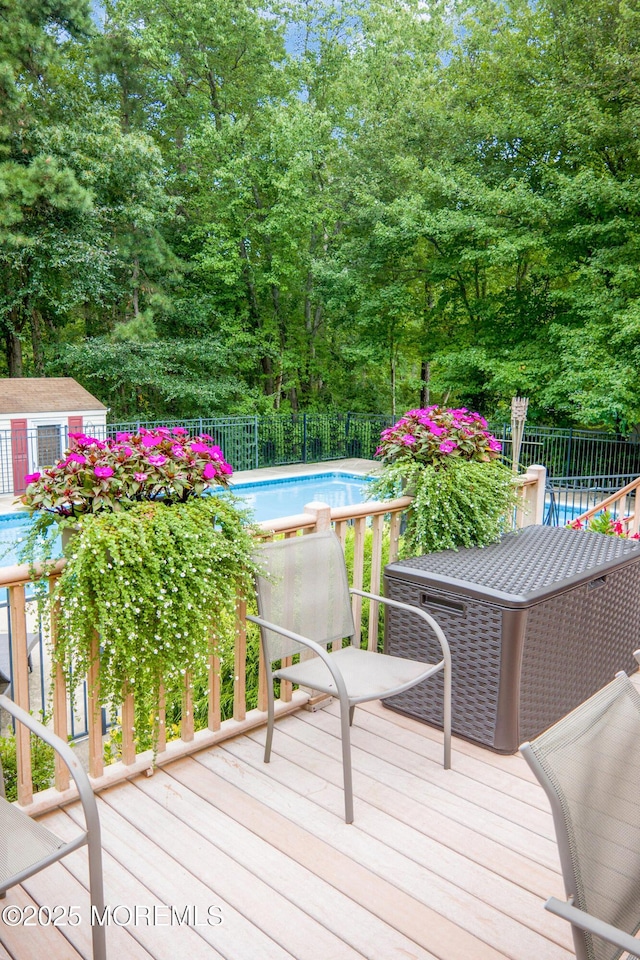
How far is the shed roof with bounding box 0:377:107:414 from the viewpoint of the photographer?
12211 millimetres

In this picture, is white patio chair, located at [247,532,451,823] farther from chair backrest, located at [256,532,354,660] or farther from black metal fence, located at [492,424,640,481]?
black metal fence, located at [492,424,640,481]

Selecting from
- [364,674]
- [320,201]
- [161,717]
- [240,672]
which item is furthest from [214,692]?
[320,201]

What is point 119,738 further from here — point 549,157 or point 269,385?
point 269,385

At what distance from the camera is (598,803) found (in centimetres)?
122

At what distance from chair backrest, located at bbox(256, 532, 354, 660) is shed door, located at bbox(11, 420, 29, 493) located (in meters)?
10.7

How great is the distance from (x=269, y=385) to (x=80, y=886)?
16.9 m

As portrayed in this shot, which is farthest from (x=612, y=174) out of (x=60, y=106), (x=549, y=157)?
(x=60, y=106)

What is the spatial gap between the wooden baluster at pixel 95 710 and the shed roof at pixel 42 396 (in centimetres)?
1096

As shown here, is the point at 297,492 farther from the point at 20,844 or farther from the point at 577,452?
the point at 20,844

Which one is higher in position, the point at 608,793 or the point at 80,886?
the point at 608,793

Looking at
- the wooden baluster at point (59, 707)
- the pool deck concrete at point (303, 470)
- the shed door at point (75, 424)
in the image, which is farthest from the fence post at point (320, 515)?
the shed door at point (75, 424)

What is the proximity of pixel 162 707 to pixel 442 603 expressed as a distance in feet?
3.73

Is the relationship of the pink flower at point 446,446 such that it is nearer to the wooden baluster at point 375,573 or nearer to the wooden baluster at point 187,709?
the wooden baluster at point 375,573

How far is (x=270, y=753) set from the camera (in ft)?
8.39
